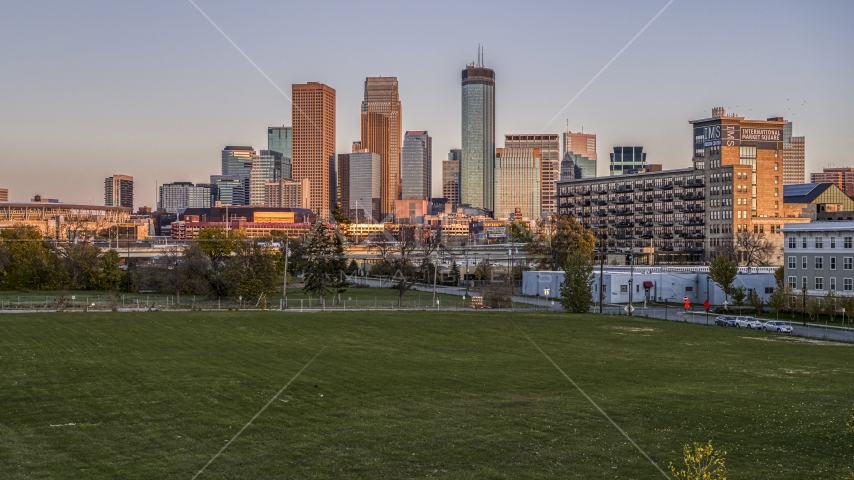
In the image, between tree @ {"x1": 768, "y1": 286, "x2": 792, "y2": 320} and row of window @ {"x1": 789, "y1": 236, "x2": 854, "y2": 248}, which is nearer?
tree @ {"x1": 768, "y1": 286, "x2": 792, "y2": 320}

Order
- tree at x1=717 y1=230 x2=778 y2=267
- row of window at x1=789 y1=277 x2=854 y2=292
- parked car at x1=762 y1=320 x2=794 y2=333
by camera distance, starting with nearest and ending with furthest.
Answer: parked car at x1=762 y1=320 x2=794 y2=333 → row of window at x1=789 y1=277 x2=854 y2=292 → tree at x1=717 y1=230 x2=778 y2=267

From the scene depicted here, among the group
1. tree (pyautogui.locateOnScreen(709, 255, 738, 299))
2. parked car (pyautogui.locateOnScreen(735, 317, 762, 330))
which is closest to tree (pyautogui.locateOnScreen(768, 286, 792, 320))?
tree (pyautogui.locateOnScreen(709, 255, 738, 299))

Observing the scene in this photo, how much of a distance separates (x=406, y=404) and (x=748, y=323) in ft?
137

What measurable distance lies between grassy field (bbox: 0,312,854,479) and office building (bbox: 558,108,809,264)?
101226 millimetres

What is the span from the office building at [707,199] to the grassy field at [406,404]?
10123 centimetres

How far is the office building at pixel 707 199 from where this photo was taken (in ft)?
478

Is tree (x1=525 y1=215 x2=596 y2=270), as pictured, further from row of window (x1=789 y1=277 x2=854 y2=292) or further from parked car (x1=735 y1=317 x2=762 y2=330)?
parked car (x1=735 y1=317 x2=762 y2=330)

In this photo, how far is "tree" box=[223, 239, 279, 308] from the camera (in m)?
75.4

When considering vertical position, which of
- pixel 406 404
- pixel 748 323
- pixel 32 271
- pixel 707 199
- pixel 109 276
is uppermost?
pixel 707 199

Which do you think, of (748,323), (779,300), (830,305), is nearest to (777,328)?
(748,323)

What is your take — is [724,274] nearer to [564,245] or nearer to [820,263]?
[820,263]

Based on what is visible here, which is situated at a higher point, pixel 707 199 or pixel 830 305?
pixel 707 199

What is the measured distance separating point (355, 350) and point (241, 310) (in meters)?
27.0

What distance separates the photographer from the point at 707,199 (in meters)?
150
